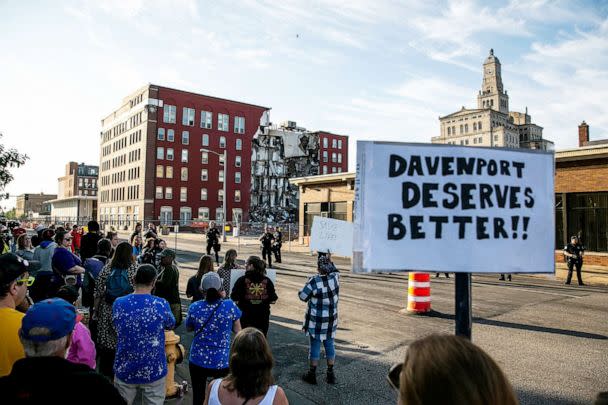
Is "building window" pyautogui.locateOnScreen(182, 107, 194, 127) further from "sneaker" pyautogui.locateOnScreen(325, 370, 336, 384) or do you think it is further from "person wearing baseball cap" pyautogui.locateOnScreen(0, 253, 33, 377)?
"person wearing baseball cap" pyautogui.locateOnScreen(0, 253, 33, 377)

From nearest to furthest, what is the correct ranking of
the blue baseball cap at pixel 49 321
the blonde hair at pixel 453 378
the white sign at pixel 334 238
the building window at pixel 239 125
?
the blonde hair at pixel 453 378, the blue baseball cap at pixel 49 321, the white sign at pixel 334 238, the building window at pixel 239 125

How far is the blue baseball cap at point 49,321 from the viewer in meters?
2.26

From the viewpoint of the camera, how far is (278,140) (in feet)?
266

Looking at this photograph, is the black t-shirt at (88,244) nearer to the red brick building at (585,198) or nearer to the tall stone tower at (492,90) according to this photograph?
the red brick building at (585,198)

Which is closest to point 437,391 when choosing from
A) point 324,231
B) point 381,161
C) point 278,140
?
point 381,161

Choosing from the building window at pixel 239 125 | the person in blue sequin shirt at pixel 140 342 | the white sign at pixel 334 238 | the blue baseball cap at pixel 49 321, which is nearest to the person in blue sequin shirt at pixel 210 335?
the person in blue sequin shirt at pixel 140 342

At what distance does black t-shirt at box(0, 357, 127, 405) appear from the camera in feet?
5.84

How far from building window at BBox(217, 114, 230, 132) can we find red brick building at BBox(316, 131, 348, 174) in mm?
23474

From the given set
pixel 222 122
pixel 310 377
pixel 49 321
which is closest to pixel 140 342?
pixel 49 321

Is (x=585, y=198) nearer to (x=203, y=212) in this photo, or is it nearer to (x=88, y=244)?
(x=88, y=244)

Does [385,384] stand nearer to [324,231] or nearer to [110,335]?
[324,231]

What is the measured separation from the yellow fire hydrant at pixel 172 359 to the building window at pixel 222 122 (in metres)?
70.4

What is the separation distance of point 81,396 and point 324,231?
5526 millimetres

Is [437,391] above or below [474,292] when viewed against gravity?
above
